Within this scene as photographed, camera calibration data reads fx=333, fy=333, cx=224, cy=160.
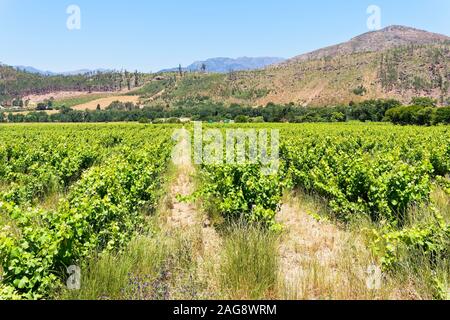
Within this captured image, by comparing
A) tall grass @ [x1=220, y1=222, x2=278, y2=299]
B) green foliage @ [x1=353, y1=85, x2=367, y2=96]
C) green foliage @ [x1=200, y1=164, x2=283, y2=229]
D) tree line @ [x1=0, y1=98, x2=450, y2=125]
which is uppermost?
green foliage @ [x1=353, y1=85, x2=367, y2=96]

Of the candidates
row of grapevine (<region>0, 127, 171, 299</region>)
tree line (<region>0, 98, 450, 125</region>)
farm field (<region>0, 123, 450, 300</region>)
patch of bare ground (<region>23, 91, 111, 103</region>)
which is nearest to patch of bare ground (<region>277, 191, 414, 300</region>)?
farm field (<region>0, 123, 450, 300</region>)

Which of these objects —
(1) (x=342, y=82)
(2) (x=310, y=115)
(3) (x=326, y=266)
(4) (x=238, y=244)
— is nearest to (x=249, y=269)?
(4) (x=238, y=244)

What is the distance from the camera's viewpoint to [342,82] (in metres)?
115

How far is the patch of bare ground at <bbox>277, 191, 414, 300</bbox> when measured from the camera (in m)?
3.96

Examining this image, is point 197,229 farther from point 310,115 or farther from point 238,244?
point 310,115

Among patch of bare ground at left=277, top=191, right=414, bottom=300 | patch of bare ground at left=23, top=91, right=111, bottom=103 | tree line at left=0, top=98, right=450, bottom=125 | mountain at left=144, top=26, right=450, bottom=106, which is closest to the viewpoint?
patch of bare ground at left=277, top=191, right=414, bottom=300

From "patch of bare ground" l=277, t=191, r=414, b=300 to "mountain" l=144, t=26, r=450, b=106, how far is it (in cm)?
10453

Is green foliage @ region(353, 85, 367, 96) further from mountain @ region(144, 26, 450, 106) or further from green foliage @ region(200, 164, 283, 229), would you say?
green foliage @ region(200, 164, 283, 229)

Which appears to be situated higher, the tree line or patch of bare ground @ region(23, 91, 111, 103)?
patch of bare ground @ region(23, 91, 111, 103)

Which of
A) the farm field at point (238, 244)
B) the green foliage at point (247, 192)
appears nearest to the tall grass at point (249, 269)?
the farm field at point (238, 244)

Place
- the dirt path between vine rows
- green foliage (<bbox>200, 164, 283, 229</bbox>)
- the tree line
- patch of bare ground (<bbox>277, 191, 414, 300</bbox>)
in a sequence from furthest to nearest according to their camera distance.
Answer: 1. the tree line
2. green foliage (<bbox>200, 164, 283, 229</bbox>)
3. the dirt path between vine rows
4. patch of bare ground (<bbox>277, 191, 414, 300</bbox>)

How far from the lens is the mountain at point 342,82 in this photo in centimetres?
10388

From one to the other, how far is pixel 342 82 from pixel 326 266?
120 metres

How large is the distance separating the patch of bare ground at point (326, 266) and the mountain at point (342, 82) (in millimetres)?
104529
